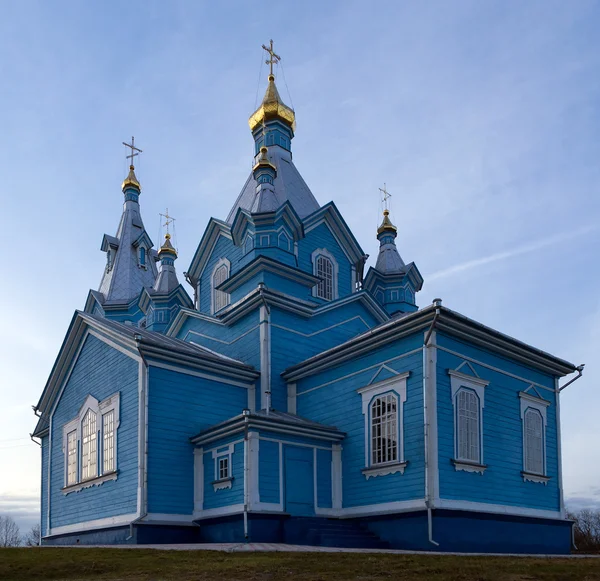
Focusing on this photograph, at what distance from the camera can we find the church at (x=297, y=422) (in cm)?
1446

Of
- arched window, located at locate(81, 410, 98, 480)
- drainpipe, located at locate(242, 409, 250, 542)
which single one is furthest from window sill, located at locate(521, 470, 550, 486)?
arched window, located at locate(81, 410, 98, 480)

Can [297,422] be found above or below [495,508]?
above

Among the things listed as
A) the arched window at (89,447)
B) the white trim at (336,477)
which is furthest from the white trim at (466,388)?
the arched window at (89,447)

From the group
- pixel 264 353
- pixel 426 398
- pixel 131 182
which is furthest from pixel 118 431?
Result: pixel 131 182

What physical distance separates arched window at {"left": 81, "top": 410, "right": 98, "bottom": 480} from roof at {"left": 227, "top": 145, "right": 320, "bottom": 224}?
7.58m

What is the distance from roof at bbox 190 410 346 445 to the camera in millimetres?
14992

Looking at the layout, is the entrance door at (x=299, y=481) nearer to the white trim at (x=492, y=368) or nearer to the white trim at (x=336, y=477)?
the white trim at (x=336, y=477)

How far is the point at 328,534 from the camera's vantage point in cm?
1433

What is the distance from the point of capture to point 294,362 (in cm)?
1891

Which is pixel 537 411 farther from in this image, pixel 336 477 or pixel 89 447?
pixel 89 447

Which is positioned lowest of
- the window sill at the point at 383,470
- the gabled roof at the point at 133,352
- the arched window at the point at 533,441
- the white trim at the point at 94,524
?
the white trim at the point at 94,524

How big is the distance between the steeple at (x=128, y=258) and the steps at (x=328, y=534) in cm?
1640

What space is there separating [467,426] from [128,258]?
779 inches

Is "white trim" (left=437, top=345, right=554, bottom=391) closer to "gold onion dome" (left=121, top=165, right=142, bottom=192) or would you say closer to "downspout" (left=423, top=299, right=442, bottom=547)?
"downspout" (left=423, top=299, right=442, bottom=547)
